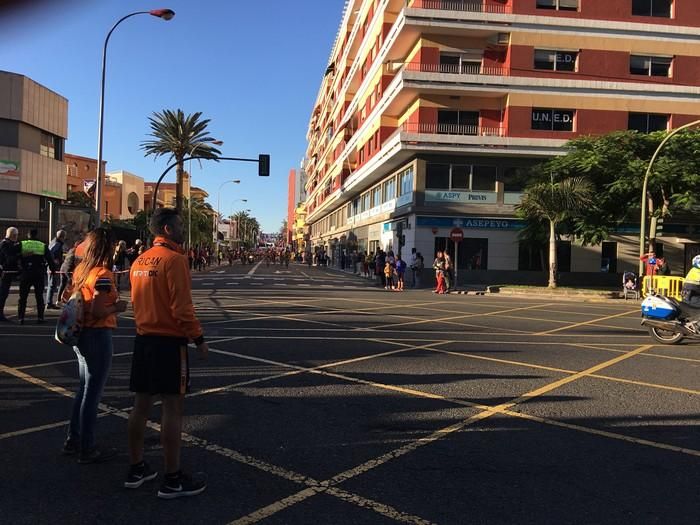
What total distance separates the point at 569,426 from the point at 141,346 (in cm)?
393

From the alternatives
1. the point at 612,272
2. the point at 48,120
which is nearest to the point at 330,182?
the point at 48,120

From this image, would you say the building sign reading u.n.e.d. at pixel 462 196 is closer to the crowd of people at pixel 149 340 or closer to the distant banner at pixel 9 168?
the distant banner at pixel 9 168

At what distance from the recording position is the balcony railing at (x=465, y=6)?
1211 inches

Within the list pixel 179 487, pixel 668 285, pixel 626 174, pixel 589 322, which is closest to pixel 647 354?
pixel 589 322

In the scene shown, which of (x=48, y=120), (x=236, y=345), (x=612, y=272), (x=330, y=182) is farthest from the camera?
(x=330, y=182)

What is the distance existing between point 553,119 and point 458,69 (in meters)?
5.76

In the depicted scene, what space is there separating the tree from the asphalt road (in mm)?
17717

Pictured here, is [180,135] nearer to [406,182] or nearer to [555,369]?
[406,182]

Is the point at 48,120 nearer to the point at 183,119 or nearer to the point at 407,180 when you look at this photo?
the point at 183,119

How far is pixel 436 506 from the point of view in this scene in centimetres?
372

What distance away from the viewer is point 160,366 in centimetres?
369

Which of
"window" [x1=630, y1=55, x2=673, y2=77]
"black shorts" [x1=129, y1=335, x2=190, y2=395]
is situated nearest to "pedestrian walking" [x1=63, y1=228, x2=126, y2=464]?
"black shorts" [x1=129, y1=335, x2=190, y2=395]

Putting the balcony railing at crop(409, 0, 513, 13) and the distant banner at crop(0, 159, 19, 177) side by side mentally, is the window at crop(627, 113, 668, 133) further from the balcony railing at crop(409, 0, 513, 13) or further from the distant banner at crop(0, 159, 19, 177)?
the distant banner at crop(0, 159, 19, 177)

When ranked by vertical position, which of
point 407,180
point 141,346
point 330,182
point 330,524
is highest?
point 330,182
